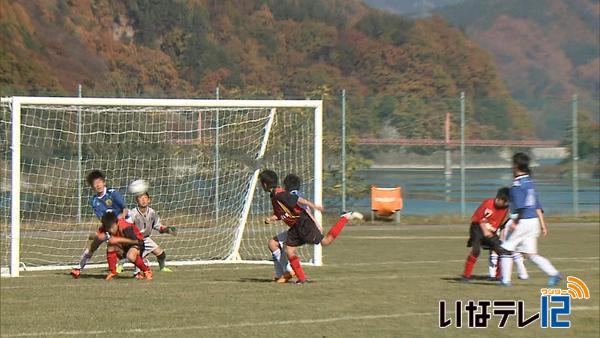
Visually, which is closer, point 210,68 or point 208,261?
point 208,261

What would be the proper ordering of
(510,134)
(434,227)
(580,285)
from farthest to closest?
(510,134) < (434,227) < (580,285)

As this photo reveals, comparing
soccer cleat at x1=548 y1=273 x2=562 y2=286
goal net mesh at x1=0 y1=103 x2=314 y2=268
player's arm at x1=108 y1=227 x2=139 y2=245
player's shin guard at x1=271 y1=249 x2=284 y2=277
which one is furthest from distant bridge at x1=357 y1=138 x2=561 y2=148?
soccer cleat at x1=548 y1=273 x2=562 y2=286

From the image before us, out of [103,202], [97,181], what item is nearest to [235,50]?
[103,202]

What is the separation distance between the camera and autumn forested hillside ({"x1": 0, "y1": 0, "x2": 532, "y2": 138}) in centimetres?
3853

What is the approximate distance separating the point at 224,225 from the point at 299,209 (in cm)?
604

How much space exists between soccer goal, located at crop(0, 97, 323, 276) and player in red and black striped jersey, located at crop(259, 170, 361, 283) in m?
2.76

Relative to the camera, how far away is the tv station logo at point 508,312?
37.3ft

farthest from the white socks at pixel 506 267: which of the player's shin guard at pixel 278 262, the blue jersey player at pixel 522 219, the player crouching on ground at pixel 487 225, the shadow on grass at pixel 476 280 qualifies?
the player's shin guard at pixel 278 262

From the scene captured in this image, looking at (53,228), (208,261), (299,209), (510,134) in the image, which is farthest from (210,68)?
(299,209)

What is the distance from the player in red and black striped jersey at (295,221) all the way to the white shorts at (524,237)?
6.02ft

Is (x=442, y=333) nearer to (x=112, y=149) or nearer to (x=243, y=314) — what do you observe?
(x=243, y=314)

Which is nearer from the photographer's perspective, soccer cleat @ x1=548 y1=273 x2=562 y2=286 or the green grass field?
the green grass field

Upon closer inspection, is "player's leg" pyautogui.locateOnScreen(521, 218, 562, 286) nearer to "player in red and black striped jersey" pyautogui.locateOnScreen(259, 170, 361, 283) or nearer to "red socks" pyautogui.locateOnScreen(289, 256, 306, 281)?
"player in red and black striped jersey" pyautogui.locateOnScreen(259, 170, 361, 283)

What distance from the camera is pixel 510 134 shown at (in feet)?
113
